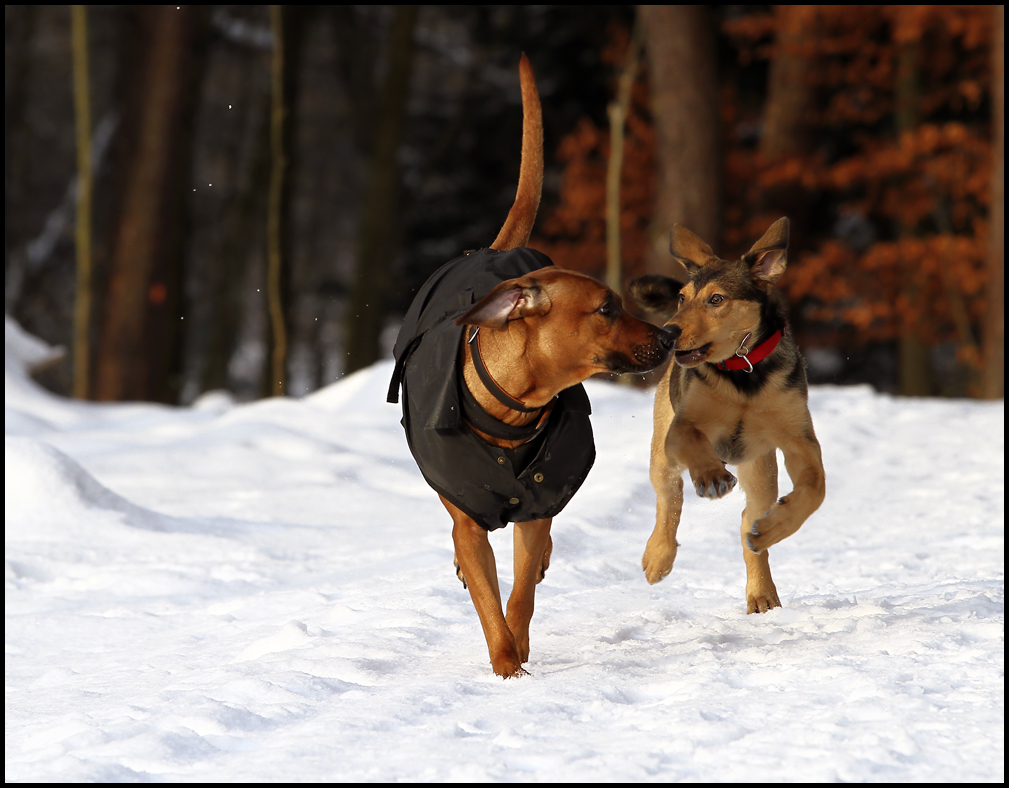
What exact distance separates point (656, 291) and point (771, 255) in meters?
0.55

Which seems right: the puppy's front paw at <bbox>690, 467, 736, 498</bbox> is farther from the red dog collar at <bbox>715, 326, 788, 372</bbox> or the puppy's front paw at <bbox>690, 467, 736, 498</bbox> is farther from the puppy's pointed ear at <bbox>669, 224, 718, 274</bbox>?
the puppy's pointed ear at <bbox>669, 224, 718, 274</bbox>

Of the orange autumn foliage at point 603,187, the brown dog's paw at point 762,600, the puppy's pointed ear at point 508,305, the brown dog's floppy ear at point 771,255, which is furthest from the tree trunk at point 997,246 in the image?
the puppy's pointed ear at point 508,305

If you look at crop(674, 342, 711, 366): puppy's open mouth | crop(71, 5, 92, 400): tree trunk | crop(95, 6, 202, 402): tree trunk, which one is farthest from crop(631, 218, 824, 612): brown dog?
crop(71, 5, 92, 400): tree trunk

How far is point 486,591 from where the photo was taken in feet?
13.2

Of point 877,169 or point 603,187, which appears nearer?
point 877,169

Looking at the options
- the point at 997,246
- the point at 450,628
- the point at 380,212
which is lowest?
the point at 450,628

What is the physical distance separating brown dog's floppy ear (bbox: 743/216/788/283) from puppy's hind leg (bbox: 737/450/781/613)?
824 millimetres

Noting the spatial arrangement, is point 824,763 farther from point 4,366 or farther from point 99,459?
point 4,366

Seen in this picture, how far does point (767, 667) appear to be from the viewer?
146 inches

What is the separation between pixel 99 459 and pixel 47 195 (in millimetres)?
19319

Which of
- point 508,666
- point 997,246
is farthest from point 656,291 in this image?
point 997,246

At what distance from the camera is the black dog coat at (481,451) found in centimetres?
391

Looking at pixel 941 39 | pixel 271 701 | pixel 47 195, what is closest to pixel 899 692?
pixel 271 701

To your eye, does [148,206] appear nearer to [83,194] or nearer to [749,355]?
[83,194]
